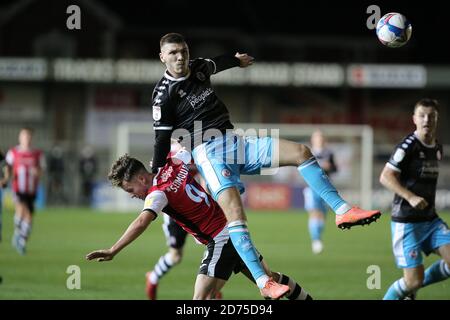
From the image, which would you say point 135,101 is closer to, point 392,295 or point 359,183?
point 359,183

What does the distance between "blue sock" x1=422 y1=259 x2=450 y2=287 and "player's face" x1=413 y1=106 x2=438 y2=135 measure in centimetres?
137

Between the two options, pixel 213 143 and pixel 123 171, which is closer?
pixel 123 171

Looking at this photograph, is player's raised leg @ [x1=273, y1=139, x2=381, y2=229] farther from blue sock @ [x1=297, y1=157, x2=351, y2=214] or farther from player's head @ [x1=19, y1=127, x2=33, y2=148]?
player's head @ [x1=19, y1=127, x2=33, y2=148]

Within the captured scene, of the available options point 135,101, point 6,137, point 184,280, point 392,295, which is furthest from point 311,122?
point 392,295

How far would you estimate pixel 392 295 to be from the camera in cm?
821

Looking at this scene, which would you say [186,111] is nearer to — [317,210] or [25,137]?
[317,210]

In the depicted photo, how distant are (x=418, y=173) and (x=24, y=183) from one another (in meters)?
9.91

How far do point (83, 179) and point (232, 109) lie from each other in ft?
34.5

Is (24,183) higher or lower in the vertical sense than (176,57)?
lower

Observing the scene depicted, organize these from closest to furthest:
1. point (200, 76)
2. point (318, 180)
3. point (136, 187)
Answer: point (136, 187) < point (318, 180) < point (200, 76)

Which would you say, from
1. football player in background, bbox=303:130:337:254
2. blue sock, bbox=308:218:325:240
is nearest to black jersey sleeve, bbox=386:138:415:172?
football player in background, bbox=303:130:337:254

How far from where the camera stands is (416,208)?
26.2 ft

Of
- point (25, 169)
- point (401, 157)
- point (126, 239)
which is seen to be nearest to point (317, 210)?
point (25, 169)

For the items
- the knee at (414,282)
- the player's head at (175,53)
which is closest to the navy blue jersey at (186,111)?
the player's head at (175,53)
